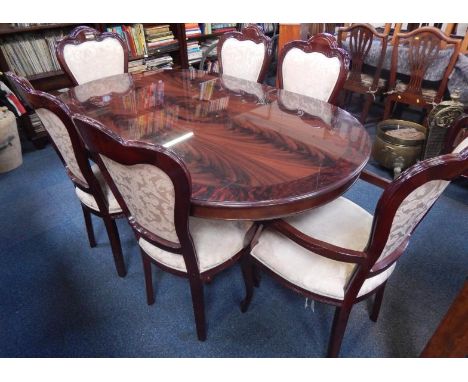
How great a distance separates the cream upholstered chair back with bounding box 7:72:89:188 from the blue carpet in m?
0.56

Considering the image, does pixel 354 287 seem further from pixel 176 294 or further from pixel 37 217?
pixel 37 217

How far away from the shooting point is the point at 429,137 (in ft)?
7.08

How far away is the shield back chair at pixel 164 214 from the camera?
0.76 metres

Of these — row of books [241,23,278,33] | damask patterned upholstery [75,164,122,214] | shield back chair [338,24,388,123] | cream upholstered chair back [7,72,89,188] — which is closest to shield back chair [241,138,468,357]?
damask patterned upholstery [75,164,122,214]

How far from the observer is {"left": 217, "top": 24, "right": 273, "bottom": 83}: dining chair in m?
2.02

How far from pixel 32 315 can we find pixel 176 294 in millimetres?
630

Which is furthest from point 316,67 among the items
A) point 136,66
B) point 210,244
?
point 136,66

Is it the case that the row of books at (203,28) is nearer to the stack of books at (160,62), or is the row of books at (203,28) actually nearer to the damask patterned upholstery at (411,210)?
the stack of books at (160,62)

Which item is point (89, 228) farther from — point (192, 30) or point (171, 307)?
point (192, 30)

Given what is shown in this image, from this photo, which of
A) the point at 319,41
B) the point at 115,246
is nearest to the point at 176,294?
the point at 115,246

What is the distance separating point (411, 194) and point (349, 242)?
37 cm

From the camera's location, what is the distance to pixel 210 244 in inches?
44.1

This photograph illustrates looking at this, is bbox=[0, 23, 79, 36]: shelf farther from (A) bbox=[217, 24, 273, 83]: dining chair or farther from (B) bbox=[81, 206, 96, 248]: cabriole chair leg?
(B) bbox=[81, 206, 96, 248]: cabriole chair leg

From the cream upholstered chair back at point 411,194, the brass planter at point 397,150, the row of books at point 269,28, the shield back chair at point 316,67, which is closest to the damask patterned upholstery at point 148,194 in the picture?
the cream upholstered chair back at point 411,194
